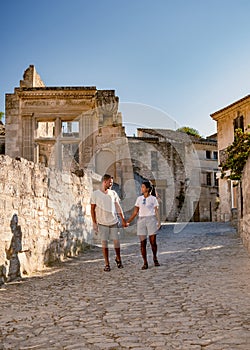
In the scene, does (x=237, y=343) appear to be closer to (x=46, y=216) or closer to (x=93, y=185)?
(x=46, y=216)

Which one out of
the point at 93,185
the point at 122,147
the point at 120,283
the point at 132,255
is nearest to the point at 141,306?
the point at 120,283

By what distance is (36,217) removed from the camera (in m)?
6.91

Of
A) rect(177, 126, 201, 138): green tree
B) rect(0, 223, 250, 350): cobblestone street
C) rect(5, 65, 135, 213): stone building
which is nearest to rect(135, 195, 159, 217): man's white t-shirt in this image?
rect(0, 223, 250, 350): cobblestone street

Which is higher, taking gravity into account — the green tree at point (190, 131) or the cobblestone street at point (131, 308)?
the green tree at point (190, 131)

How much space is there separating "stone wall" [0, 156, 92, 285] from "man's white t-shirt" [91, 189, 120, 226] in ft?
3.18

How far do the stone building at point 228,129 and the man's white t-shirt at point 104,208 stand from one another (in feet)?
60.6

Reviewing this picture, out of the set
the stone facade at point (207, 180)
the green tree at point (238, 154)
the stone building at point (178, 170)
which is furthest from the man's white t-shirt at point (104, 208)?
the stone facade at point (207, 180)

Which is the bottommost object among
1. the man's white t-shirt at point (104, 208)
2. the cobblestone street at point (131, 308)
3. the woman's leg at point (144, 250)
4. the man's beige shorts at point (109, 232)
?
the cobblestone street at point (131, 308)

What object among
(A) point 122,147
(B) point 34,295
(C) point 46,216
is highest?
(A) point 122,147

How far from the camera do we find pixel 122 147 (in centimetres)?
1529

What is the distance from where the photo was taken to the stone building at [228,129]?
24.7m

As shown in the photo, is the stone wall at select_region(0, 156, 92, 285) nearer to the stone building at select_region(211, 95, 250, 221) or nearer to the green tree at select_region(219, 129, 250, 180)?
the green tree at select_region(219, 129, 250, 180)

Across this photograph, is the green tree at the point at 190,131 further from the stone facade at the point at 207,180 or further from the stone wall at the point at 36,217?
the stone wall at the point at 36,217

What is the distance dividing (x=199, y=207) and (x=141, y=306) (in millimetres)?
29763
